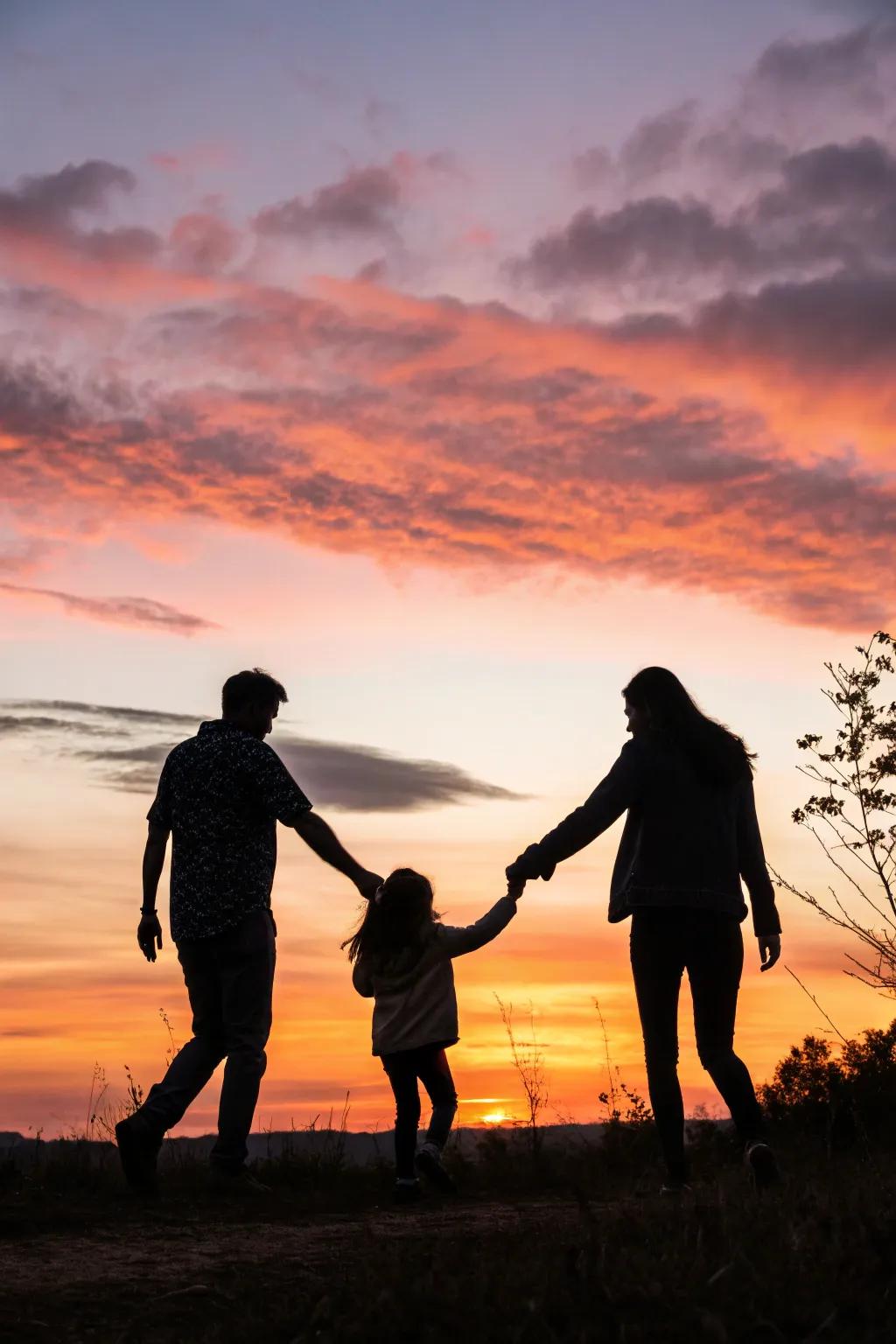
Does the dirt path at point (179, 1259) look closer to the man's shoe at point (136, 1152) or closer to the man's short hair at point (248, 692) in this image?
the man's shoe at point (136, 1152)

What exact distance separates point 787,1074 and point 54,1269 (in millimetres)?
8978

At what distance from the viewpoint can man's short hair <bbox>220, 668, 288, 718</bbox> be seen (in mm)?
7773

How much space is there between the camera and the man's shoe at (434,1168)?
7.41 metres

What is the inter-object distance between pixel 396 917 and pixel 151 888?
4.88 ft

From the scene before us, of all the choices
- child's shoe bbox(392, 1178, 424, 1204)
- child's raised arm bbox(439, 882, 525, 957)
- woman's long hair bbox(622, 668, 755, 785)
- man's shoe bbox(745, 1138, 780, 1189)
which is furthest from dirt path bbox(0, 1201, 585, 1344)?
woman's long hair bbox(622, 668, 755, 785)

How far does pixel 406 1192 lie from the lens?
7.23m

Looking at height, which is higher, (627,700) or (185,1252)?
(627,700)

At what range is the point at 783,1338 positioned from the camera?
412 centimetres

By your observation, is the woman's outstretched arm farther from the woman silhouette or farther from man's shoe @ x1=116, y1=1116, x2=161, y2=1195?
man's shoe @ x1=116, y1=1116, x2=161, y2=1195

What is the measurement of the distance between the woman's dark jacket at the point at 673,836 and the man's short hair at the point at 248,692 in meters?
1.97

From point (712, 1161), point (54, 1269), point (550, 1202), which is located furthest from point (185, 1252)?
point (712, 1161)

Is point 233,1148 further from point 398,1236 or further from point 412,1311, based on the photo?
point 412,1311

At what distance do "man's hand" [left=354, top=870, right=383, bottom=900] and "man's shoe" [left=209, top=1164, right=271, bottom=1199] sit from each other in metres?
1.66

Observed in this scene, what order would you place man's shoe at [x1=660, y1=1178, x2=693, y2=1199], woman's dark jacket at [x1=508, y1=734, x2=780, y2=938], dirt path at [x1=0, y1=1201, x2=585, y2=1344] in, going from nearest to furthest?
1. dirt path at [x1=0, y1=1201, x2=585, y2=1344]
2. man's shoe at [x1=660, y1=1178, x2=693, y2=1199]
3. woman's dark jacket at [x1=508, y1=734, x2=780, y2=938]
